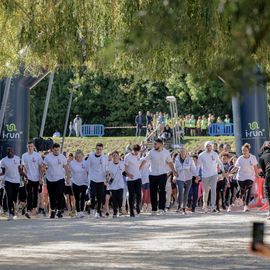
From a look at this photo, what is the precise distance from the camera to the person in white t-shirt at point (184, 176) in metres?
25.2

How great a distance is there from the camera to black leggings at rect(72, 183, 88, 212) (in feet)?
78.5

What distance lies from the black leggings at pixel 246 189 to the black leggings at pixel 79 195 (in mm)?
3880

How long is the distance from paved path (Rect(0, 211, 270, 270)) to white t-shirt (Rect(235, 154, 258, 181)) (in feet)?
6.59

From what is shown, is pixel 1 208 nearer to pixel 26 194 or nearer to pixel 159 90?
pixel 26 194

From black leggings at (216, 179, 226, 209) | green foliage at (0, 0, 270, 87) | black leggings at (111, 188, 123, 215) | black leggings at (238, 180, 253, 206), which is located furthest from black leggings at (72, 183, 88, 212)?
green foliage at (0, 0, 270, 87)

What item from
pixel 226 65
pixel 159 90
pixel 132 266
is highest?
pixel 159 90

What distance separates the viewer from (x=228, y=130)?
5919 cm

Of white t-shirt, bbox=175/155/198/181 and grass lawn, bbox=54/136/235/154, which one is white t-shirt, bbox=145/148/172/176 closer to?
white t-shirt, bbox=175/155/198/181

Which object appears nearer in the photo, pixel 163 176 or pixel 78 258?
pixel 78 258

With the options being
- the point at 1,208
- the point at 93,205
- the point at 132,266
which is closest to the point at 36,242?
the point at 132,266

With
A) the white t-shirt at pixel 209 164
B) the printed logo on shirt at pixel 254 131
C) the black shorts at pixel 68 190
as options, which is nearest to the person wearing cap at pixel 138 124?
the printed logo on shirt at pixel 254 131

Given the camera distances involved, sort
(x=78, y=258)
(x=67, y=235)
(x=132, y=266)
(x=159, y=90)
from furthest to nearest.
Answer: (x=159, y=90)
(x=67, y=235)
(x=78, y=258)
(x=132, y=266)

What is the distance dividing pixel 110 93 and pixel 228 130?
16.8 metres

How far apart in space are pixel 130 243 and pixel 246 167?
30.4 ft
